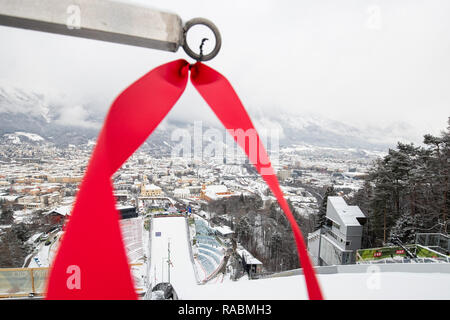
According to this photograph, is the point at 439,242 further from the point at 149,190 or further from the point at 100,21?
the point at 149,190

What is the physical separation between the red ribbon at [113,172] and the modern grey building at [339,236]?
794 cm

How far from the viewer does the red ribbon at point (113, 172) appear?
32 centimetres

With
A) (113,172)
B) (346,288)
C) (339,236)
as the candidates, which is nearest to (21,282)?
(346,288)

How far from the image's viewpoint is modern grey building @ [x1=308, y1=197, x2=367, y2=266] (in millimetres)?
7402

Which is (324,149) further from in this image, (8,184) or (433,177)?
(8,184)

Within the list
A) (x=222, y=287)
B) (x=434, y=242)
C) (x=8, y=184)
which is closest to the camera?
(x=222, y=287)

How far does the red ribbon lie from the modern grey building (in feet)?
26.1

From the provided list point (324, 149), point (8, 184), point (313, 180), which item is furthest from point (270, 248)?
point (324, 149)

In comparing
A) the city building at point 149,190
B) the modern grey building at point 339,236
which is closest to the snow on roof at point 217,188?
the city building at point 149,190

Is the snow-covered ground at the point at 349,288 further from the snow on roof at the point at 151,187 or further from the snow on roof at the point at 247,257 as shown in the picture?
the snow on roof at the point at 247,257

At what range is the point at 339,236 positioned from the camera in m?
7.89

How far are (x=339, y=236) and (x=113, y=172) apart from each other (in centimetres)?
891

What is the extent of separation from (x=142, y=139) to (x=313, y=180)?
14888 mm

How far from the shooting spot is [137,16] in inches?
20.1
